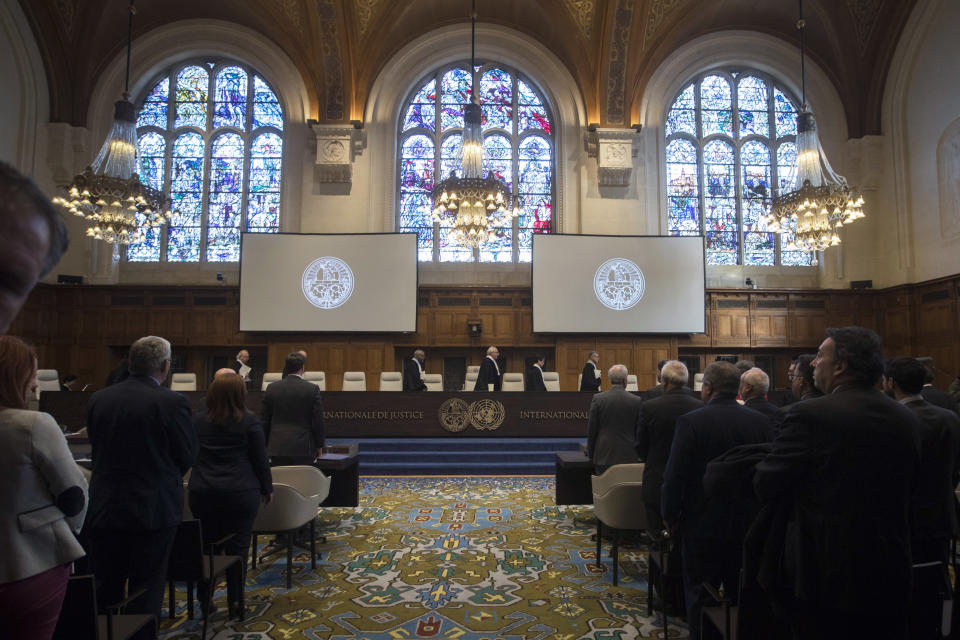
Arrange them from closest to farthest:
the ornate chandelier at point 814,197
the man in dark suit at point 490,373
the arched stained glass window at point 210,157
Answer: the ornate chandelier at point 814,197, the man in dark suit at point 490,373, the arched stained glass window at point 210,157

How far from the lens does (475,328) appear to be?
13.0 m

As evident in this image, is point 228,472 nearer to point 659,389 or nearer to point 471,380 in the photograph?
point 659,389

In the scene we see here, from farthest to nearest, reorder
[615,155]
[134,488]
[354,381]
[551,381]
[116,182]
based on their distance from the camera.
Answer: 1. [615,155]
2. [354,381]
3. [551,381]
4. [116,182]
5. [134,488]

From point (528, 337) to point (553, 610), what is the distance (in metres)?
9.75

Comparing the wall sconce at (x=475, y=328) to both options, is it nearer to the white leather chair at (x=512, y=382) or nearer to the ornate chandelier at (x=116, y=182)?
the white leather chair at (x=512, y=382)

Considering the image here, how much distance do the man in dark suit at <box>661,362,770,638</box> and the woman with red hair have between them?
2377 mm

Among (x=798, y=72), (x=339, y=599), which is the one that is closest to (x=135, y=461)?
(x=339, y=599)

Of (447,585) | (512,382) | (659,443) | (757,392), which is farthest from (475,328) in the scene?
(757,392)

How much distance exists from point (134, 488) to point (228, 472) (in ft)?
2.45

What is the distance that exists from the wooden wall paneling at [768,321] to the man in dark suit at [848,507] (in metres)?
12.6

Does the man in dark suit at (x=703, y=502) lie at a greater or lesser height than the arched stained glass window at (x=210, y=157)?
lesser

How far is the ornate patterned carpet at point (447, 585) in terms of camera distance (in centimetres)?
324

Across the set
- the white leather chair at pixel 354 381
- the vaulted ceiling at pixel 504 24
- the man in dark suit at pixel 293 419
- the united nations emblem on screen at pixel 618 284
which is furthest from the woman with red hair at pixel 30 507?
the vaulted ceiling at pixel 504 24

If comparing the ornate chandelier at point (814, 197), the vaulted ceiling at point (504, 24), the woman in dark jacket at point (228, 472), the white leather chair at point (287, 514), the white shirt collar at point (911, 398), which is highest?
the vaulted ceiling at point (504, 24)
